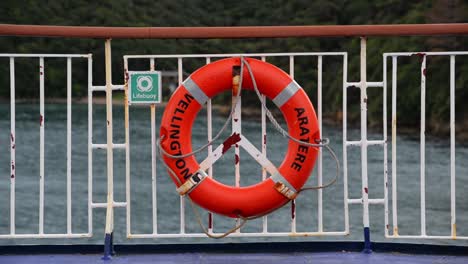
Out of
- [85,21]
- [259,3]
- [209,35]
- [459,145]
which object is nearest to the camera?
[209,35]

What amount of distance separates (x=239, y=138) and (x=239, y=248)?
0.48m

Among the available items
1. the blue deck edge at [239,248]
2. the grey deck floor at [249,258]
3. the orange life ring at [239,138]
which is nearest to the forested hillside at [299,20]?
the blue deck edge at [239,248]

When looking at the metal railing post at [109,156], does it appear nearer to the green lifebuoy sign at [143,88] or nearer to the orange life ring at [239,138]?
the green lifebuoy sign at [143,88]

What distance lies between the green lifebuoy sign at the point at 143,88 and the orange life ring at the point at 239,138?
0.28ft

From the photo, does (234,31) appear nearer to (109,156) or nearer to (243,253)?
(109,156)

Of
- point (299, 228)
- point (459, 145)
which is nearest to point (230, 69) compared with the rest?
point (299, 228)

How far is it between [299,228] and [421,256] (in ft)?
67.9

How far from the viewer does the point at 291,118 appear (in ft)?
10.8

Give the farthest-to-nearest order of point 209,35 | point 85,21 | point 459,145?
point 459,145
point 85,21
point 209,35

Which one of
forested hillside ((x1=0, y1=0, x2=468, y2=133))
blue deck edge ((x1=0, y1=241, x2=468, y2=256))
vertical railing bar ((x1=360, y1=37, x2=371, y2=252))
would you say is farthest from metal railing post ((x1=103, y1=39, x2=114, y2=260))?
forested hillside ((x1=0, y1=0, x2=468, y2=133))

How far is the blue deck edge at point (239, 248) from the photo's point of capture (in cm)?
347

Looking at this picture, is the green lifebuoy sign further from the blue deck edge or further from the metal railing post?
the blue deck edge

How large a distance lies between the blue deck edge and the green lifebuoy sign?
58 centimetres

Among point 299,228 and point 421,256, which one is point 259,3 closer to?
point 299,228
